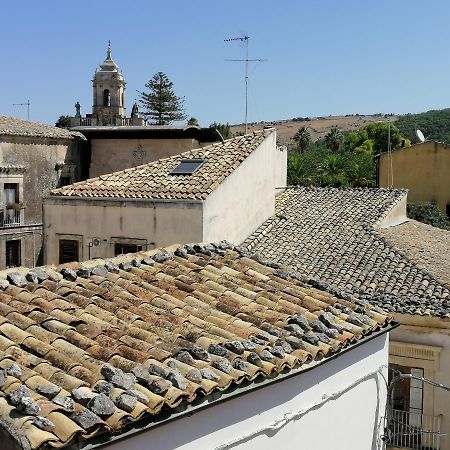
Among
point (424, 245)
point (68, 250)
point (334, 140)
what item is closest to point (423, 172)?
point (424, 245)

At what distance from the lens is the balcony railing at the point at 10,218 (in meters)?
29.8

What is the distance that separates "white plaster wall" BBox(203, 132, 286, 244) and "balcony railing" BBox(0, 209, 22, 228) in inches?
629

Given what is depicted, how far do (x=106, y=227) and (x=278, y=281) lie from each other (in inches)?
304

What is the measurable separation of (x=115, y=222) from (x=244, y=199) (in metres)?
3.08

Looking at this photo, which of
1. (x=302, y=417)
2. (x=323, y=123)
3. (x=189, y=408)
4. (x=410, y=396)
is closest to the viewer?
(x=189, y=408)

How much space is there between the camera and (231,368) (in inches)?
197

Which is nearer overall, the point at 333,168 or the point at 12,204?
the point at 12,204

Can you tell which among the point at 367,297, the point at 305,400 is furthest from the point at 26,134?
the point at 305,400

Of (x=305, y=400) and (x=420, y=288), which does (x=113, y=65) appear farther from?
(x=305, y=400)

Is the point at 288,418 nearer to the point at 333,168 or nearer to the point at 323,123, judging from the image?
the point at 333,168

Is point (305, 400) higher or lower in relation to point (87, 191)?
lower

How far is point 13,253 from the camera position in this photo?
30.8m

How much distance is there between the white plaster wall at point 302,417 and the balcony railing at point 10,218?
25.2m

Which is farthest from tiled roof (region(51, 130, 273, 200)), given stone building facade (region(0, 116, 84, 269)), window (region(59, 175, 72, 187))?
window (region(59, 175, 72, 187))
